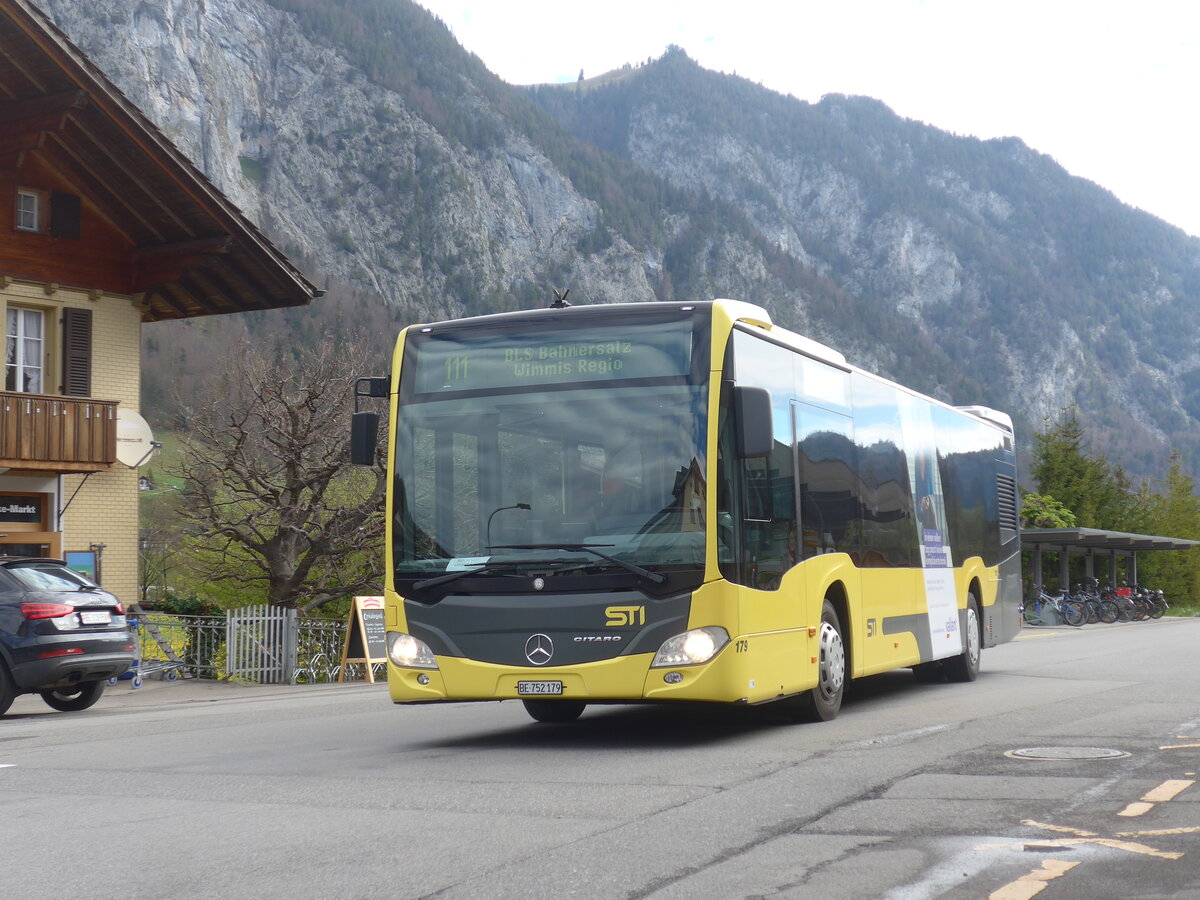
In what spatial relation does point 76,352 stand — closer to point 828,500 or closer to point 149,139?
point 149,139

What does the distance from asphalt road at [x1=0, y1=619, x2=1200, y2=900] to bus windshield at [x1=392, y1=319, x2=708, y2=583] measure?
1376 mm

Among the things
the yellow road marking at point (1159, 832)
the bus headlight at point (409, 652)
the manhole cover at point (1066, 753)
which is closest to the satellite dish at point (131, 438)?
the bus headlight at point (409, 652)

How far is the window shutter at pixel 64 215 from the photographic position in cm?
2431

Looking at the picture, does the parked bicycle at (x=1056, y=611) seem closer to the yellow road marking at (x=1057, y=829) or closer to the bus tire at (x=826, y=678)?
the bus tire at (x=826, y=678)

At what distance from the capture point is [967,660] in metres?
16.5

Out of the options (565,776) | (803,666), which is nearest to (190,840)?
(565,776)

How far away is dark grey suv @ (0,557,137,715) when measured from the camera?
14922 mm

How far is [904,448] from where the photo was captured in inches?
566

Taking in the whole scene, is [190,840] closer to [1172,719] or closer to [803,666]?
[803,666]

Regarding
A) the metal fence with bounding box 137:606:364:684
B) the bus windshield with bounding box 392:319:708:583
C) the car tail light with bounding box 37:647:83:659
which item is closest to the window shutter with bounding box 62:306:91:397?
the metal fence with bounding box 137:606:364:684

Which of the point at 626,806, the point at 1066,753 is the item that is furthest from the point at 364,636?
the point at 626,806

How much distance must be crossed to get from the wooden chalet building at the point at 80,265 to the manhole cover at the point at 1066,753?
1764cm

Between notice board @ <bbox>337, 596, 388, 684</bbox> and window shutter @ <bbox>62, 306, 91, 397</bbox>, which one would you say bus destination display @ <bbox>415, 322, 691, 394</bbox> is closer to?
notice board @ <bbox>337, 596, 388, 684</bbox>

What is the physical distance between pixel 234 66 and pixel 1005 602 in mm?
152883
